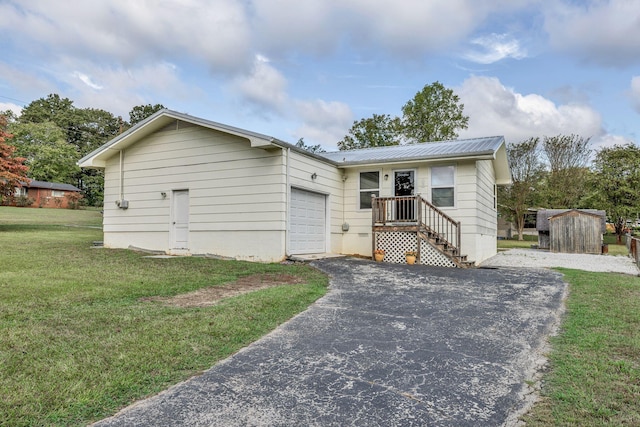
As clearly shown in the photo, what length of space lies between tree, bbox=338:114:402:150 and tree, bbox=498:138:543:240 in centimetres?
924

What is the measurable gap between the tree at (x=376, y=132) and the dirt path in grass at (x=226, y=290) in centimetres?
2307

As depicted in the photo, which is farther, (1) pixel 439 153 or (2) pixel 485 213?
(2) pixel 485 213

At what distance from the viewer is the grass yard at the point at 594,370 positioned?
2.31 m

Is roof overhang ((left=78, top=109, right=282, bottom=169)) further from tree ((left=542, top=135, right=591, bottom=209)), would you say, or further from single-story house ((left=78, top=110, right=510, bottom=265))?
tree ((left=542, top=135, right=591, bottom=209))

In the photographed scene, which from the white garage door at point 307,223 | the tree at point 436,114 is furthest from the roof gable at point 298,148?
the tree at point 436,114

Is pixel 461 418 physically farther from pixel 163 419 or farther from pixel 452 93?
pixel 452 93

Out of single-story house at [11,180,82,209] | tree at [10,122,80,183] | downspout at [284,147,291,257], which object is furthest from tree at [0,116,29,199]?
tree at [10,122,80,183]

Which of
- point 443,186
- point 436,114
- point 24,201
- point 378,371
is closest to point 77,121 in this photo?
point 24,201

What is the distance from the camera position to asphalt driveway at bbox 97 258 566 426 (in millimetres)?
2352

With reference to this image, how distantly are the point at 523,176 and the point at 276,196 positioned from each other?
2585 cm

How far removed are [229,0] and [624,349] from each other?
1166cm

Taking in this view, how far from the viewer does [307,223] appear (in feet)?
35.8

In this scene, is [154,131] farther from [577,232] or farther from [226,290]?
[577,232]

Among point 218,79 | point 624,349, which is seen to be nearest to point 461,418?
point 624,349
